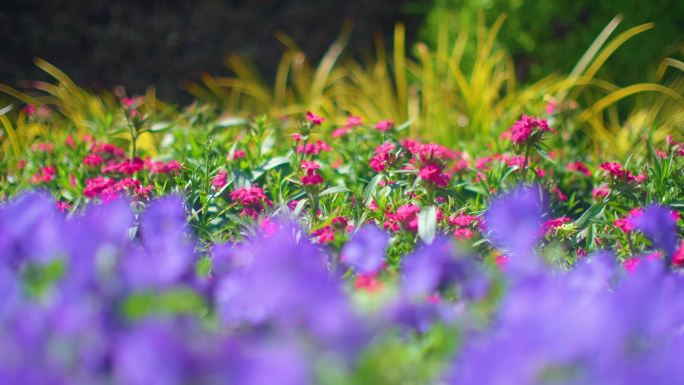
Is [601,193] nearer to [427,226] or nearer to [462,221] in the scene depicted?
[462,221]

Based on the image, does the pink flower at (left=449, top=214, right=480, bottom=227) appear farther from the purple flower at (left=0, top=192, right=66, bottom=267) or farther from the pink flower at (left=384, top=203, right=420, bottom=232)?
the purple flower at (left=0, top=192, right=66, bottom=267)

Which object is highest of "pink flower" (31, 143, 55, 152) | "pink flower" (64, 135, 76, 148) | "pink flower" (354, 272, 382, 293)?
"pink flower" (64, 135, 76, 148)

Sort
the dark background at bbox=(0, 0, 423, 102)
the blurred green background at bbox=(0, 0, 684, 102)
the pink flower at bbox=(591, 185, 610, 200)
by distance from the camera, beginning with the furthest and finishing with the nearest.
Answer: the dark background at bbox=(0, 0, 423, 102) < the blurred green background at bbox=(0, 0, 684, 102) < the pink flower at bbox=(591, 185, 610, 200)

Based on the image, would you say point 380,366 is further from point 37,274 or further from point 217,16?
point 217,16

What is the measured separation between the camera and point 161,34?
16.1 feet

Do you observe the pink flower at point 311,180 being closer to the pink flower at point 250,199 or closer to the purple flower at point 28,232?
the pink flower at point 250,199

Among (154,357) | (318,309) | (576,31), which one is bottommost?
(154,357)

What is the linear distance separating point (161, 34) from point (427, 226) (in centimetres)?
394

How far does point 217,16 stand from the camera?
194 inches

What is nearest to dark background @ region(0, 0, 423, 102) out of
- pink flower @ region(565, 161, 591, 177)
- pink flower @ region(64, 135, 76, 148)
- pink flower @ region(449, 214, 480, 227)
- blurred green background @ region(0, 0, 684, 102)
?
blurred green background @ region(0, 0, 684, 102)

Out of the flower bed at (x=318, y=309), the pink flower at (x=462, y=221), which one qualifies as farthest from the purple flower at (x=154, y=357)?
the pink flower at (x=462, y=221)

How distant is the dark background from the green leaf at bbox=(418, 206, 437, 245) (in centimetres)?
379

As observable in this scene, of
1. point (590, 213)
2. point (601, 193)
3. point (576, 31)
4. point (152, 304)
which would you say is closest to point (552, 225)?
point (590, 213)

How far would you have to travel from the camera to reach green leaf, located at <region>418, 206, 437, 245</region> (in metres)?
1.37
